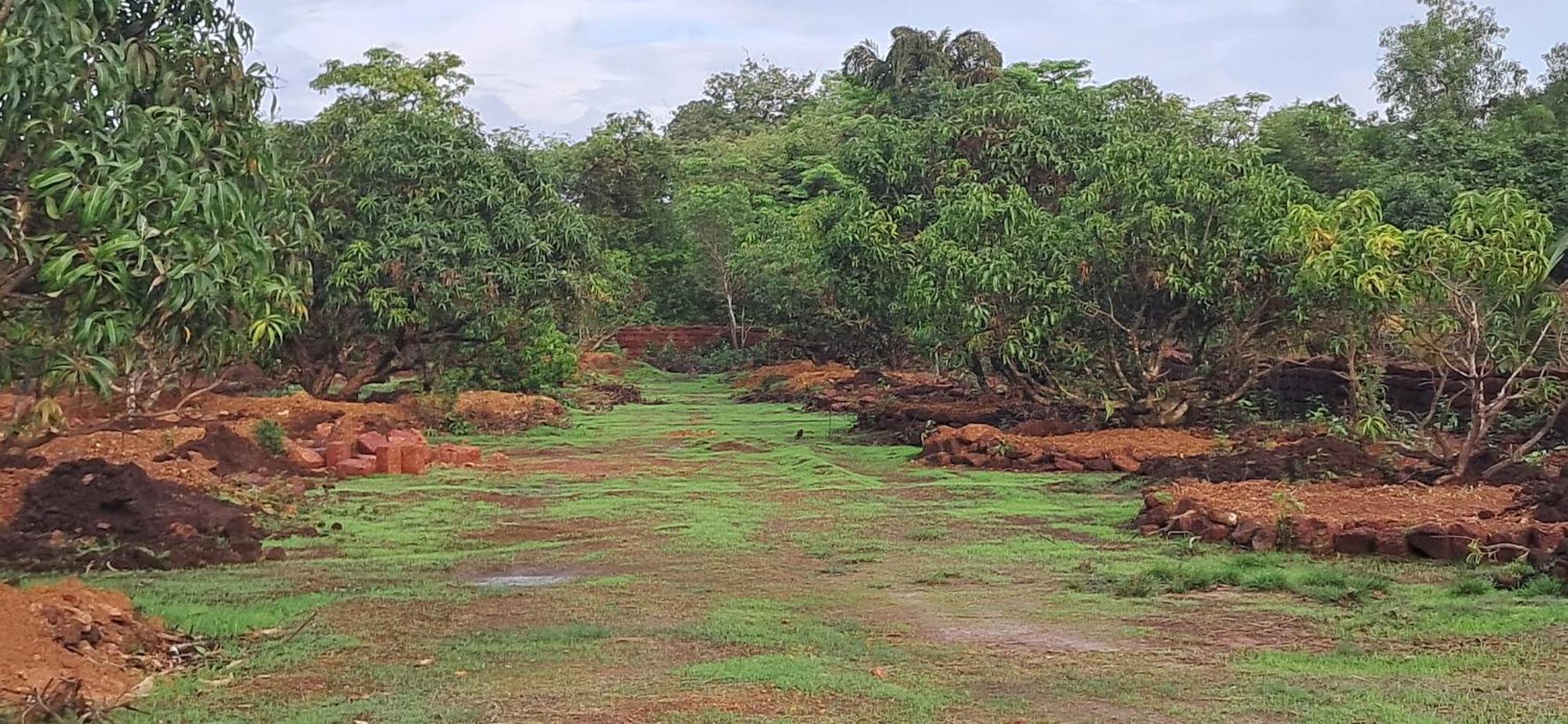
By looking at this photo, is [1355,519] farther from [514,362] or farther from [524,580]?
[514,362]

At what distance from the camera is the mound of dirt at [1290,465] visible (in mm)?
12578

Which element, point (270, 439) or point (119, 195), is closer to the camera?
point (119, 195)

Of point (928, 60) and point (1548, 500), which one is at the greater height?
point (928, 60)

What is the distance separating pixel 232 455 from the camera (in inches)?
536

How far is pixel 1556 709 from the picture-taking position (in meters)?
5.43

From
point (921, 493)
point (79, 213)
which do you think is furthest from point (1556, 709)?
point (921, 493)

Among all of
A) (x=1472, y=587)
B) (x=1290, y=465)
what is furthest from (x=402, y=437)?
(x=1472, y=587)

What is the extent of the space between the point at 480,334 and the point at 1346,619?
14.6m

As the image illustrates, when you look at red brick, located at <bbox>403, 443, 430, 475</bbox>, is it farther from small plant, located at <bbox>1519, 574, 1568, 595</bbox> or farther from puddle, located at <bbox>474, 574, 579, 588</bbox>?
small plant, located at <bbox>1519, 574, 1568, 595</bbox>

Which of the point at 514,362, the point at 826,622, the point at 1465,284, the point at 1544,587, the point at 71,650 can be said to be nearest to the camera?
the point at 71,650

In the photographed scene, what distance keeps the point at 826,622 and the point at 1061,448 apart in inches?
321

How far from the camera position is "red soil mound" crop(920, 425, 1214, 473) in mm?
14570

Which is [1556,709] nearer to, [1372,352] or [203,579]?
[203,579]

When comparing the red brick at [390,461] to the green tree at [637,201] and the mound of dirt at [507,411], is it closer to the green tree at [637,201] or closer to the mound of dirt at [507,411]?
the mound of dirt at [507,411]
